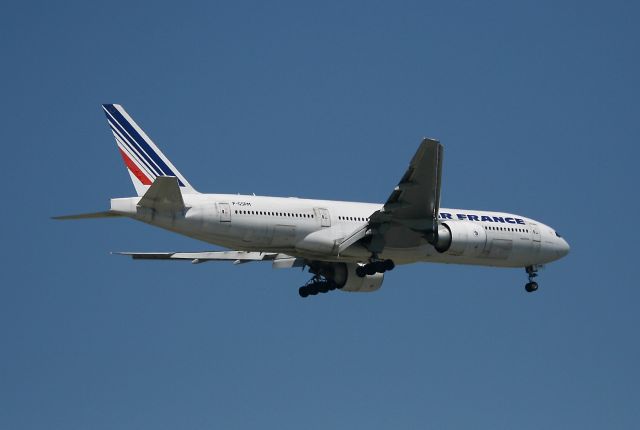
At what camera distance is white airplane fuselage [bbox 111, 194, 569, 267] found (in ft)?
124

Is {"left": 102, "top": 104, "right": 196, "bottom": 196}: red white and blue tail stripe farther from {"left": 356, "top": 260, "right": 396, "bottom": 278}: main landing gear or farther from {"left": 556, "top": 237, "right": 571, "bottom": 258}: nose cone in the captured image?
{"left": 556, "top": 237, "right": 571, "bottom": 258}: nose cone

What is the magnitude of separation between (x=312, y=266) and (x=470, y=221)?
616 cm

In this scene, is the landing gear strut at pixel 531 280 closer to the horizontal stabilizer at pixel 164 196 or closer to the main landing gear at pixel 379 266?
the main landing gear at pixel 379 266

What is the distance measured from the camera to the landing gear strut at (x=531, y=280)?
152 feet

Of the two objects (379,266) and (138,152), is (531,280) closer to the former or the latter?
(379,266)

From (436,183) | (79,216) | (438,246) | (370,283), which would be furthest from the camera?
(370,283)

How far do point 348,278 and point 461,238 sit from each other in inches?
189

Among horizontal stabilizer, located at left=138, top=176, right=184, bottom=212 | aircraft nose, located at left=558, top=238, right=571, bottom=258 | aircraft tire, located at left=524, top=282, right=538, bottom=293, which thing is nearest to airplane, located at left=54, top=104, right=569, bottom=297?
horizontal stabilizer, located at left=138, top=176, right=184, bottom=212

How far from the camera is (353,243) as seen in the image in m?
40.7

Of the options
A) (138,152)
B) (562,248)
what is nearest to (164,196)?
(138,152)

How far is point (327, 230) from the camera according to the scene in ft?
133

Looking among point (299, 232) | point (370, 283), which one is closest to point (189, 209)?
point (299, 232)

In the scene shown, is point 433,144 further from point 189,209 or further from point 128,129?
point 128,129

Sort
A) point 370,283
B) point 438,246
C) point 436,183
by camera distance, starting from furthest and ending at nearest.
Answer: point 370,283 < point 438,246 < point 436,183
